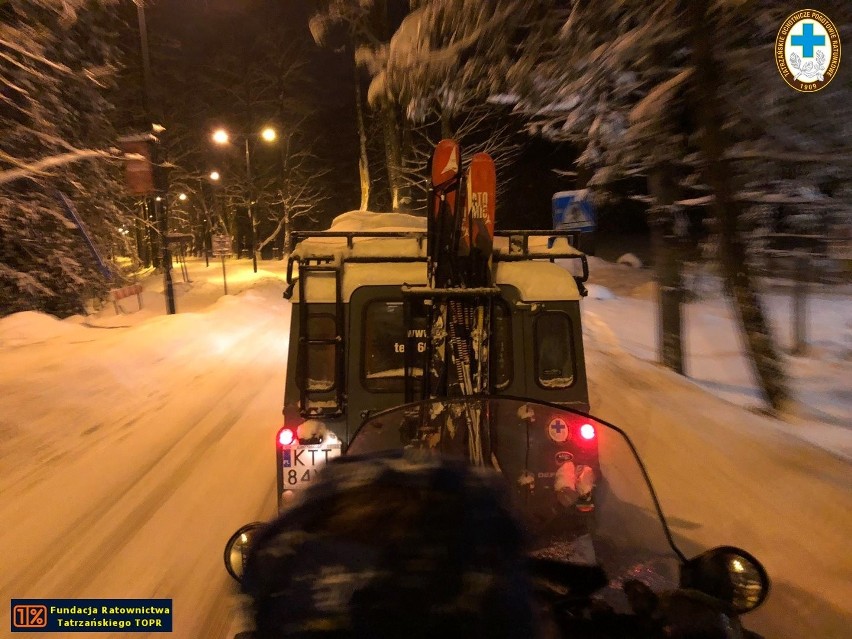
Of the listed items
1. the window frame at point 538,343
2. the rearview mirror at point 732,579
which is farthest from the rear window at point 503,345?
the rearview mirror at point 732,579

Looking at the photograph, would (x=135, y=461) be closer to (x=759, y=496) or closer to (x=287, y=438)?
(x=287, y=438)

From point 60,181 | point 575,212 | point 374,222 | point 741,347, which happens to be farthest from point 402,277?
point 60,181

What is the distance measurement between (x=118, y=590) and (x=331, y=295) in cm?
246

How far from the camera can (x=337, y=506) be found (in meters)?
1.55

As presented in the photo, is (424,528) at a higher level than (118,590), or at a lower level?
higher

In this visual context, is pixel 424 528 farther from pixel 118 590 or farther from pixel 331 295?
pixel 118 590

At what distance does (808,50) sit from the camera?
7.63 m

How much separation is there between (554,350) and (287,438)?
1.95m

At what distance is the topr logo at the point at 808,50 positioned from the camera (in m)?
7.32

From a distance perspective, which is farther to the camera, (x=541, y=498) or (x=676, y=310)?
(x=676, y=310)

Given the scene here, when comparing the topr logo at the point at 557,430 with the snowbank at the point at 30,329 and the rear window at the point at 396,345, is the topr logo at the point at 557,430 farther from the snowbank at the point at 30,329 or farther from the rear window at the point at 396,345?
the snowbank at the point at 30,329

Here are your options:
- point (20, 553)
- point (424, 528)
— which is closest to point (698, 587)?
point (424, 528)

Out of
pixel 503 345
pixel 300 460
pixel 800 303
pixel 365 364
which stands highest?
pixel 503 345

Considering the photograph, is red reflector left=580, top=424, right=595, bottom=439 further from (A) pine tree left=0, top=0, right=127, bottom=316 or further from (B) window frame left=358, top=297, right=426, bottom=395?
(A) pine tree left=0, top=0, right=127, bottom=316
